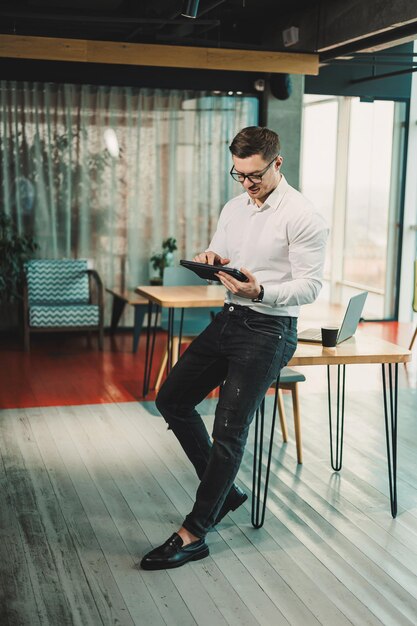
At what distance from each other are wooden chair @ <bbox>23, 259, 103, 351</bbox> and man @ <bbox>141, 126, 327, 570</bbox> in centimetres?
479

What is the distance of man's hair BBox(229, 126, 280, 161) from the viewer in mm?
3354

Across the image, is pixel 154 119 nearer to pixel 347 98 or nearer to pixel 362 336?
pixel 347 98

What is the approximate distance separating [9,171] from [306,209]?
5.99 meters

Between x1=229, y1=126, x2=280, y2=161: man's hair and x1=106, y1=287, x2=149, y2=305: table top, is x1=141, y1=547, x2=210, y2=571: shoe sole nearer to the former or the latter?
x1=229, y1=126, x2=280, y2=161: man's hair

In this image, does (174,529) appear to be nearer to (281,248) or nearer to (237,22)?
(281,248)

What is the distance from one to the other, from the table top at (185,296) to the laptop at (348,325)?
1.52 meters

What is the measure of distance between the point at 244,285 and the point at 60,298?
5706 millimetres

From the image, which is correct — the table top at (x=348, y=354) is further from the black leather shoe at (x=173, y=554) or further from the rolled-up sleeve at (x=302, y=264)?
the black leather shoe at (x=173, y=554)

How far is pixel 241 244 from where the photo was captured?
142 inches

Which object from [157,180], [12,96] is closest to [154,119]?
[157,180]

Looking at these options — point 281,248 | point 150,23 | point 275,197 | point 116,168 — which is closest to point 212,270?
point 281,248

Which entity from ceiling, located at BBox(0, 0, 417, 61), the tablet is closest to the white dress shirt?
the tablet

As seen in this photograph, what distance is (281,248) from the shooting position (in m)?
3.46

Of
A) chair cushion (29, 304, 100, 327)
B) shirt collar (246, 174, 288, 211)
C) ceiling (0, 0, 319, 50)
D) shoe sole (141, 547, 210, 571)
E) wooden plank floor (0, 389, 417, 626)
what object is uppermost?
ceiling (0, 0, 319, 50)
